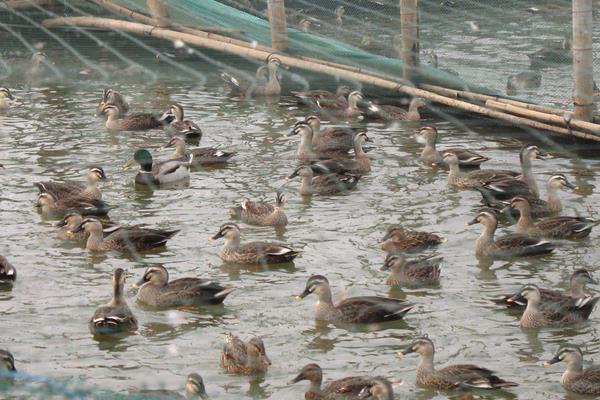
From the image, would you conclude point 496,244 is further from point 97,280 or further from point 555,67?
point 555,67

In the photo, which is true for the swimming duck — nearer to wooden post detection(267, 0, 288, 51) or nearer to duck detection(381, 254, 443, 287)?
duck detection(381, 254, 443, 287)

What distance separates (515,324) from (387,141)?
801 centimetres

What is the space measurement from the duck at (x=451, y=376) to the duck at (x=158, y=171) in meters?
7.06

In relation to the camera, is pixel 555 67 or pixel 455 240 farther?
pixel 555 67

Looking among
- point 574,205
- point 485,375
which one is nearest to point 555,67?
point 574,205

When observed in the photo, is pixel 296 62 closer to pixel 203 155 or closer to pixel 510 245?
pixel 203 155

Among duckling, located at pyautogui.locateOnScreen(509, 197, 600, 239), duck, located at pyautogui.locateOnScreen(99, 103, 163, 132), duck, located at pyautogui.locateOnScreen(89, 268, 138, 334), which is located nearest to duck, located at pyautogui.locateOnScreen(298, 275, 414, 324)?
duck, located at pyautogui.locateOnScreen(89, 268, 138, 334)

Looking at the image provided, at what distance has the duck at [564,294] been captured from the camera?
1320 cm

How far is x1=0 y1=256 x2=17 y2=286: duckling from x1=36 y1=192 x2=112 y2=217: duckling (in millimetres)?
2588

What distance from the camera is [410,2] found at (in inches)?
926

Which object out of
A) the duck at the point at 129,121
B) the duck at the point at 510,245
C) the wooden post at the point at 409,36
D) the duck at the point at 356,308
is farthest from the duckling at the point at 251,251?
the wooden post at the point at 409,36

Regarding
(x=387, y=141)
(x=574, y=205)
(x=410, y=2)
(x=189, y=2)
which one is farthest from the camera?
(x=189, y=2)

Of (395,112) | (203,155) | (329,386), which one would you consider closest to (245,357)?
(329,386)

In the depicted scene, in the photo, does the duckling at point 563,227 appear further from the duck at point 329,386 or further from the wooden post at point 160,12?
the wooden post at point 160,12
